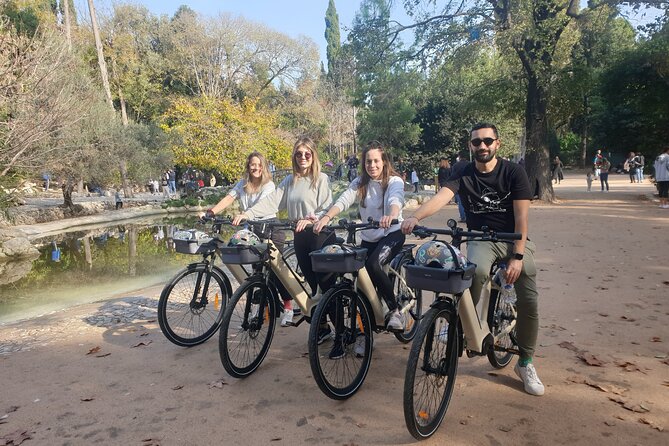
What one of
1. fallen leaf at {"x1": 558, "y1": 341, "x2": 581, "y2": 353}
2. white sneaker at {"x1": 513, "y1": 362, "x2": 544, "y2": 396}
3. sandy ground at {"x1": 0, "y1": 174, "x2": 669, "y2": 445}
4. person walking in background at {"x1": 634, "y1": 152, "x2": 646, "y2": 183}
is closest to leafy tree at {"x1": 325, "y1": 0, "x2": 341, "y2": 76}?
person walking in background at {"x1": 634, "y1": 152, "x2": 646, "y2": 183}

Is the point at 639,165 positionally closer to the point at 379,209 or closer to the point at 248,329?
the point at 379,209

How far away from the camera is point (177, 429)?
10.2 feet

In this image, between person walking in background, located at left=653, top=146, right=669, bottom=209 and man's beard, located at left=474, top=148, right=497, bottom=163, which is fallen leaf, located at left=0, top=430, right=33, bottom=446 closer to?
man's beard, located at left=474, top=148, right=497, bottom=163

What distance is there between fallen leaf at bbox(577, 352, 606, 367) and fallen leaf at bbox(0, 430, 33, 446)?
13.5 ft

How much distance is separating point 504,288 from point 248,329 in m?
1.98

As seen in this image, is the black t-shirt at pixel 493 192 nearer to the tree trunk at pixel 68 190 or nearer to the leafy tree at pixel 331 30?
the tree trunk at pixel 68 190

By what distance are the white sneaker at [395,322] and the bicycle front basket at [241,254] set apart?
116 cm

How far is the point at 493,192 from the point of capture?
3266mm

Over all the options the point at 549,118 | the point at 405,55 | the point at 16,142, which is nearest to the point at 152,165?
the point at 16,142

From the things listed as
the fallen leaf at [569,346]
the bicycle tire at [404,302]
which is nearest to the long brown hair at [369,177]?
the bicycle tire at [404,302]

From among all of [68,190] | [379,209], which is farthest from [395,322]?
[68,190]

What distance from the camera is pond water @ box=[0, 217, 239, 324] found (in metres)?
7.88

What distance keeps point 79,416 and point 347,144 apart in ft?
174

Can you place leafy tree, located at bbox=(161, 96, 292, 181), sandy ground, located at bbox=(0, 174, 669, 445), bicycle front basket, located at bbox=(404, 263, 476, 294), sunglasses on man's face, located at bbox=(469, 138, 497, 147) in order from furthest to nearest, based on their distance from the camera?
leafy tree, located at bbox=(161, 96, 292, 181) < sunglasses on man's face, located at bbox=(469, 138, 497, 147) < sandy ground, located at bbox=(0, 174, 669, 445) < bicycle front basket, located at bbox=(404, 263, 476, 294)
